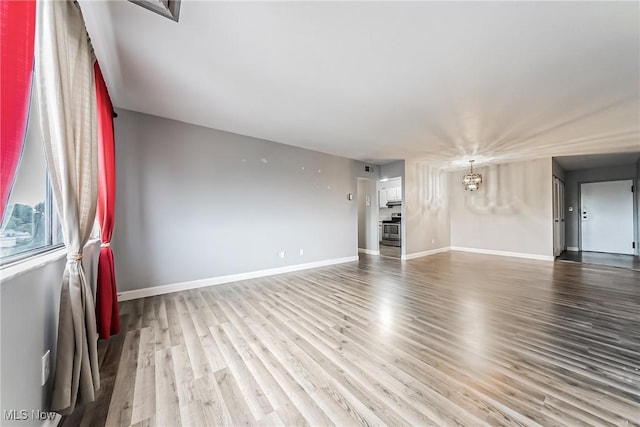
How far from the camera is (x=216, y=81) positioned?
2.69m

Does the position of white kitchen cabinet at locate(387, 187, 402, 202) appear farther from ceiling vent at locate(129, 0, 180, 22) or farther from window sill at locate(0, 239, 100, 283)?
window sill at locate(0, 239, 100, 283)

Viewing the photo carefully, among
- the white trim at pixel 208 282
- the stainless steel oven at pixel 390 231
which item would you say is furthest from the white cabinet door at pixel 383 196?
the white trim at pixel 208 282

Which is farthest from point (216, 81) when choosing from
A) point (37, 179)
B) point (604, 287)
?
point (604, 287)

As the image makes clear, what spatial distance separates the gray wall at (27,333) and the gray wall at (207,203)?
7.48 feet

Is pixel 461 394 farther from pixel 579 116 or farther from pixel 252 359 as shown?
pixel 579 116

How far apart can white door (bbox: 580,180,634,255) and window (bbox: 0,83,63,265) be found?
1157cm

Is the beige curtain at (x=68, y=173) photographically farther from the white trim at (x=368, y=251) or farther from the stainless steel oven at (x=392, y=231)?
the stainless steel oven at (x=392, y=231)

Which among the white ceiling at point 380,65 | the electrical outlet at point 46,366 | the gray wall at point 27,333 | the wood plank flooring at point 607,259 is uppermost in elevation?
the white ceiling at point 380,65

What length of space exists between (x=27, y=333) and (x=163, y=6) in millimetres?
2102

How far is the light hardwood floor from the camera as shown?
4.92ft

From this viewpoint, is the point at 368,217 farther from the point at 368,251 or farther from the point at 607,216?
the point at 607,216

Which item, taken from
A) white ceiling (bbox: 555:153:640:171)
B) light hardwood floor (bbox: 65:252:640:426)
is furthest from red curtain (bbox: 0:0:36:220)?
white ceiling (bbox: 555:153:640:171)

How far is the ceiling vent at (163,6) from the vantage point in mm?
1658

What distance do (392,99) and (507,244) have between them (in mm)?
6213
